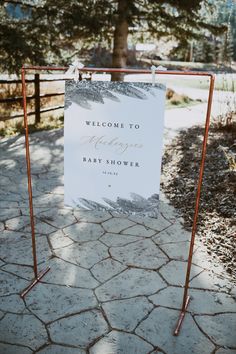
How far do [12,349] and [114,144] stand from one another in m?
1.66

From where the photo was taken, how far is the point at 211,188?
5223mm

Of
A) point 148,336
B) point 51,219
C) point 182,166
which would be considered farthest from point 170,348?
point 182,166

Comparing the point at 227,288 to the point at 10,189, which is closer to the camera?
the point at 227,288

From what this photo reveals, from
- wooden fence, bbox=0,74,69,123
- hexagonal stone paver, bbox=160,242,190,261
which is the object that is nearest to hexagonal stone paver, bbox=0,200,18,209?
hexagonal stone paver, bbox=160,242,190,261

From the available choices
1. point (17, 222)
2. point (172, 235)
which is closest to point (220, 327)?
point (172, 235)

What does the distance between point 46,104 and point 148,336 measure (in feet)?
33.1

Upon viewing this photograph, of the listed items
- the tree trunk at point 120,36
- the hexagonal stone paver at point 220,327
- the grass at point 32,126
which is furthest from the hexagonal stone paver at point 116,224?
the tree trunk at point 120,36

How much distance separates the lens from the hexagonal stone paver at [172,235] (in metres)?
4.03

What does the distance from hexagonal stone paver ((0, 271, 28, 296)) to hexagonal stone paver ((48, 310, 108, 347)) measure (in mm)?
580

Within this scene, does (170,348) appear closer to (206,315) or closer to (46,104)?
(206,315)

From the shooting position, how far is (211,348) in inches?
101

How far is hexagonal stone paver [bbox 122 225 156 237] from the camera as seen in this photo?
416 centimetres

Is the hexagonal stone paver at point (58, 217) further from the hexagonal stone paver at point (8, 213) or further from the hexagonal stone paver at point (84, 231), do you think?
the hexagonal stone paver at point (8, 213)

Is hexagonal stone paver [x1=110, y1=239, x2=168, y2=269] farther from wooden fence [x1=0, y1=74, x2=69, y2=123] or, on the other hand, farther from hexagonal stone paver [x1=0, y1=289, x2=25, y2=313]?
wooden fence [x1=0, y1=74, x2=69, y2=123]
